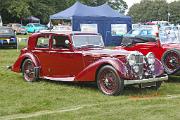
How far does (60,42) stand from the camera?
37.8 ft

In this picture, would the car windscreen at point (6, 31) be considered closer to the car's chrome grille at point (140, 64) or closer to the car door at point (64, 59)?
the car door at point (64, 59)

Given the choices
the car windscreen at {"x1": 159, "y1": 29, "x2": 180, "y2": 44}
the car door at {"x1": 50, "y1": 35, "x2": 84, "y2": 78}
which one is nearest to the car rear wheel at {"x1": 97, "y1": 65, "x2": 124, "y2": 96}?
the car door at {"x1": 50, "y1": 35, "x2": 84, "y2": 78}

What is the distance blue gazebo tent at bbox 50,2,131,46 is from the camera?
94.1ft

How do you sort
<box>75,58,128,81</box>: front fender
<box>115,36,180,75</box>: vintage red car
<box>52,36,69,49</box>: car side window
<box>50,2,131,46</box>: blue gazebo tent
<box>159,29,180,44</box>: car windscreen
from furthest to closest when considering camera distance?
1. <box>50,2,131,46</box>: blue gazebo tent
2. <box>159,29,180,44</box>: car windscreen
3. <box>115,36,180,75</box>: vintage red car
4. <box>52,36,69,49</box>: car side window
5. <box>75,58,128,81</box>: front fender

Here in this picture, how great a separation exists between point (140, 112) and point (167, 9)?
356ft

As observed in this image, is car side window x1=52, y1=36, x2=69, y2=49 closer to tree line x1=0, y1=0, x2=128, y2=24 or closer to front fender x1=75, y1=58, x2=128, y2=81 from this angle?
front fender x1=75, y1=58, x2=128, y2=81

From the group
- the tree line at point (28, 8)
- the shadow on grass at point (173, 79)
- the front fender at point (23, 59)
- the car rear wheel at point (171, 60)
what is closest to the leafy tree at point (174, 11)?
the tree line at point (28, 8)

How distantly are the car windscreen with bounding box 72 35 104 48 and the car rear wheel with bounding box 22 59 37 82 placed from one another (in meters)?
1.52

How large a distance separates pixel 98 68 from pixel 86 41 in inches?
47.5

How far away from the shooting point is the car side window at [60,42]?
11305mm

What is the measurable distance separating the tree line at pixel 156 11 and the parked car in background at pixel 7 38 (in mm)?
83096

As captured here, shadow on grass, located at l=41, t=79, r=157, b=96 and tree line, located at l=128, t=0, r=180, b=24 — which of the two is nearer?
shadow on grass, located at l=41, t=79, r=157, b=96

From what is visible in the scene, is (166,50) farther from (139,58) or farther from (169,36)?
(139,58)

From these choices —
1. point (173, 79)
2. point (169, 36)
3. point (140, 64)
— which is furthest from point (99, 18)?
point (140, 64)
